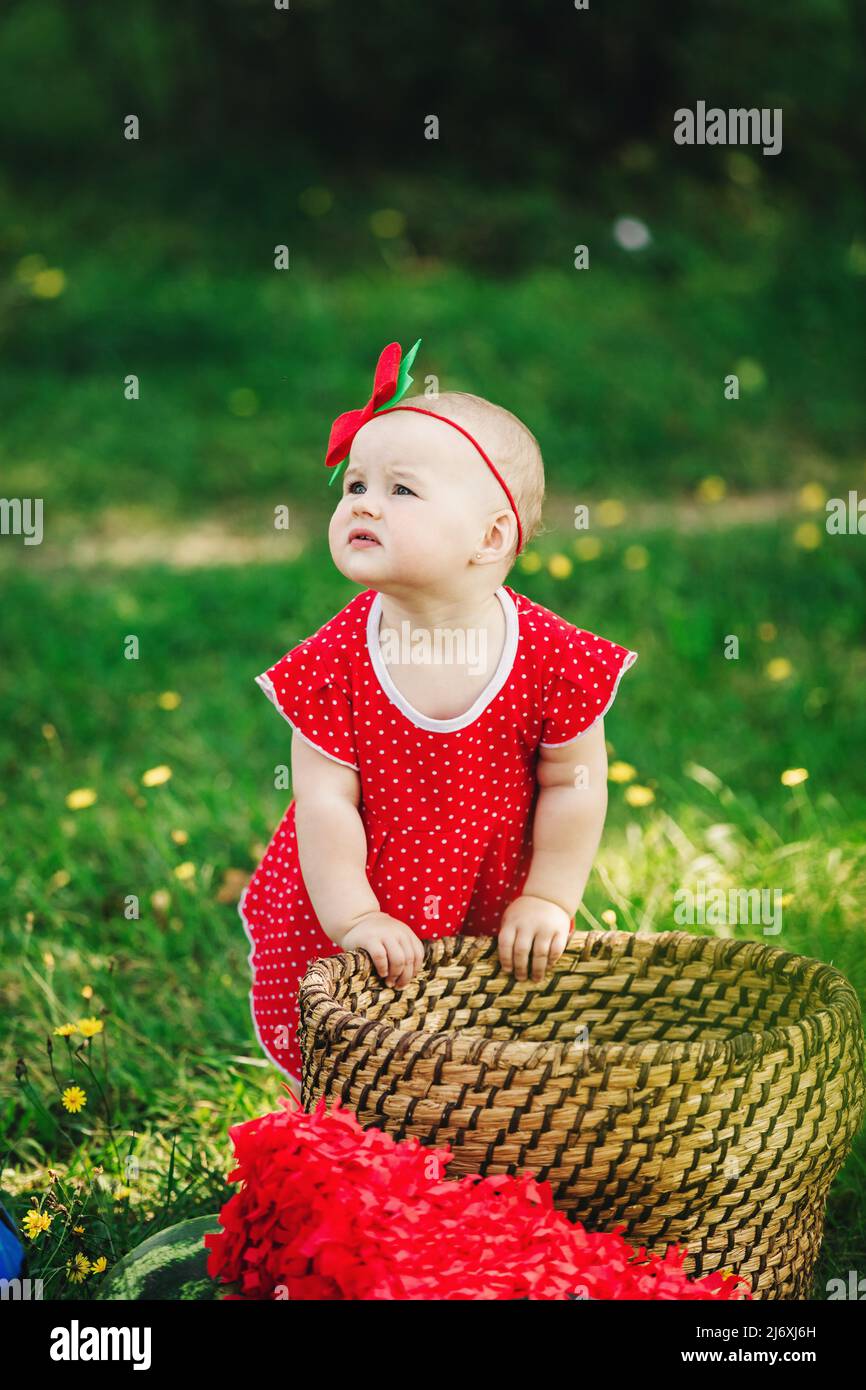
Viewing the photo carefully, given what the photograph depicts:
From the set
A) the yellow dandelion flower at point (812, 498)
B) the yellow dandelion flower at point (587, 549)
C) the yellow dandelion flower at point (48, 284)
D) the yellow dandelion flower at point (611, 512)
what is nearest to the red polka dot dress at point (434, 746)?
the yellow dandelion flower at point (587, 549)

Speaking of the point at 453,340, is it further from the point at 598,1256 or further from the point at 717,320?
the point at 598,1256

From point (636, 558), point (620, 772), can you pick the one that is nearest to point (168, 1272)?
point (620, 772)

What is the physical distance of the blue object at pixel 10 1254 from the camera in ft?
5.43

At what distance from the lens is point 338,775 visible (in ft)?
6.44

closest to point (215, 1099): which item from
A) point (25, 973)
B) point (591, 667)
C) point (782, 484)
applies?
point (25, 973)

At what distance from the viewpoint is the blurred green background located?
2547 millimetres

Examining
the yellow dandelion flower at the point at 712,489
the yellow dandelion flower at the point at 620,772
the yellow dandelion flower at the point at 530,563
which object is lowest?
the yellow dandelion flower at the point at 620,772

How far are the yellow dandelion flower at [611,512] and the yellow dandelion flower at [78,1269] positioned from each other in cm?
344

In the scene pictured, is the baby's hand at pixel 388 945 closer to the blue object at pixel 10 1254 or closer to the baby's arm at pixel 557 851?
the baby's arm at pixel 557 851

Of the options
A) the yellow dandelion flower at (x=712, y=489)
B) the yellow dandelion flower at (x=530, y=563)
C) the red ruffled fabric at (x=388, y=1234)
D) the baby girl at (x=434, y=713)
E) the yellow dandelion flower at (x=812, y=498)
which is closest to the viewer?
the red ruffled fabric at (x=388, y=1234)

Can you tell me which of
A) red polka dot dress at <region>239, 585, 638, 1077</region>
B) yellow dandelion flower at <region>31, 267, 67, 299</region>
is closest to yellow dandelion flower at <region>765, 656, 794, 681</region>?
red polka dot dress at <region>239, 585, 638, 1077</region>

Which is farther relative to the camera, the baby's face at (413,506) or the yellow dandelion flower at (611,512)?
the yellow dandelion flower at (611,512)

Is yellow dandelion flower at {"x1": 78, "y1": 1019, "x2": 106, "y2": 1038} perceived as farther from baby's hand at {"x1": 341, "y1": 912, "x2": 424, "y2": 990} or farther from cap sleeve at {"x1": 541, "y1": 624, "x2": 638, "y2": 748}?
A: cap sleeve at {"x1": 541, "y1": 624, "x2": 638, "y2": 748}
